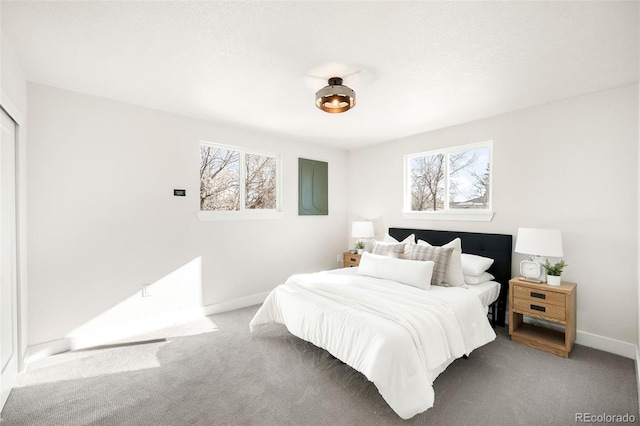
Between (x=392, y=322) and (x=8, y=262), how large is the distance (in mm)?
2914

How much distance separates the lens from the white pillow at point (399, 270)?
2814 millimetres

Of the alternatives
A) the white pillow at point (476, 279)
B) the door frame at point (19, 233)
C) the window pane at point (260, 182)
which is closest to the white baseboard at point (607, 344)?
the white pillow at point (476, 279)

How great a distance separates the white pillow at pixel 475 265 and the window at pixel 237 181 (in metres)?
2.71

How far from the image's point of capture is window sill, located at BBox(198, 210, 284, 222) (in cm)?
375

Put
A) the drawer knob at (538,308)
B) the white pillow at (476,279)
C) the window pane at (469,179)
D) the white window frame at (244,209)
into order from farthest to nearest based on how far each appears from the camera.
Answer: the white window frame at (244,209)
the window pane at (469,179)
the white pillow at (476,279)
the drawer knob at (538,308)

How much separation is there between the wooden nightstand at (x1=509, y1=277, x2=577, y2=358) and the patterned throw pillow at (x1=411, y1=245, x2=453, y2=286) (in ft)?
2.30

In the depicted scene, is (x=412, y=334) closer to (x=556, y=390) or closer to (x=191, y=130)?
(x=556, y=390)

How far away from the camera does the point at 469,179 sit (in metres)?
3.85

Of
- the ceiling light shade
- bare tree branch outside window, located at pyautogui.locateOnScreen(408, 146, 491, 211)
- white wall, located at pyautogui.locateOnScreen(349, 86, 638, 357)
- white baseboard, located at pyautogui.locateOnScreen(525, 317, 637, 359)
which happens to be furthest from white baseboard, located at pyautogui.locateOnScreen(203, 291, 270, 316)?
white baseboard, located at pyautogui.locateOnScreen(525, 317, 637, 359)

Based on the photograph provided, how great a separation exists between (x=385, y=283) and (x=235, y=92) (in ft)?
7.88

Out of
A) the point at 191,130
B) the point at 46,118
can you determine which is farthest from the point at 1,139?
the point at 191,130

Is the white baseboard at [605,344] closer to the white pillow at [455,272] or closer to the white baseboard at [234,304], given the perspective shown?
the white pillow at [455,272]

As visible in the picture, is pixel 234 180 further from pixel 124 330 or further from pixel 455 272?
pixel 455 272

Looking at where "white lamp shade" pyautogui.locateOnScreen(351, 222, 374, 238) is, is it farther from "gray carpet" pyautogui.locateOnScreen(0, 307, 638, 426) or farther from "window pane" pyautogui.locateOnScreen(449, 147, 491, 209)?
"gray carpet" pyautogui.locateOnScreen(0, 307, 638, 426)
